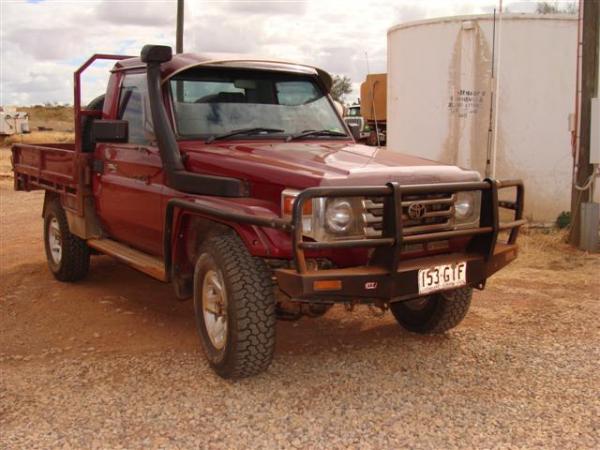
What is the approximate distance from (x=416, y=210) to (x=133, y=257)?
2470 mm

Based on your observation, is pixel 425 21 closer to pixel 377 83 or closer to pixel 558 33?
pixel 558 33

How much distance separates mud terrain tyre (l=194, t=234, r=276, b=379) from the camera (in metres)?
4.04

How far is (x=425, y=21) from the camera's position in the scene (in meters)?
10.7

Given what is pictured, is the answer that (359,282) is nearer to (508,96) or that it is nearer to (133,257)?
(133,257)

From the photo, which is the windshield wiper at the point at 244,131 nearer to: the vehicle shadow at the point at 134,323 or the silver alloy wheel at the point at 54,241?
the vehicle shadow at the point at 134,323

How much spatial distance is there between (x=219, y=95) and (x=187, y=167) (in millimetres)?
691

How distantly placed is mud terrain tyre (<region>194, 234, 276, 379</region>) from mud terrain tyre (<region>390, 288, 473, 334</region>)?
1469 millimetres

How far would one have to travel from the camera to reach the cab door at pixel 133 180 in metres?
5.22

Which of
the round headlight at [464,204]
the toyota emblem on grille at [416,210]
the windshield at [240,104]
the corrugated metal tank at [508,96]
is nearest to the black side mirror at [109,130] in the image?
the windshield at [240,104]

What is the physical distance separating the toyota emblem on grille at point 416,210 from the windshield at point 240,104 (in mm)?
1427

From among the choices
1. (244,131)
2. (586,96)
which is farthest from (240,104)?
(586,96)

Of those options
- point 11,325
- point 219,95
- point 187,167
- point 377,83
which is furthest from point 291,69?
point 377,83

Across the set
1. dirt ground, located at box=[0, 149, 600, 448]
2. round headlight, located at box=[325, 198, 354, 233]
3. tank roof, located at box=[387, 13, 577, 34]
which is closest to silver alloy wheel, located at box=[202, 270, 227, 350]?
dirt ground, located at box=[0, 149, 600, 448]

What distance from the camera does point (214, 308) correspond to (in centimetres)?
444
